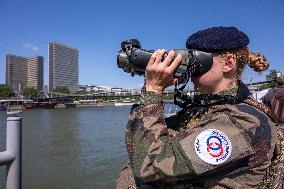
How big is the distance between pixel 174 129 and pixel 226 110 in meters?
0.39

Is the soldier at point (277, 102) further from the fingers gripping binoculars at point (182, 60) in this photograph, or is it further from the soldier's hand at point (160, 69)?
the soldier's hand at point (160, 69)

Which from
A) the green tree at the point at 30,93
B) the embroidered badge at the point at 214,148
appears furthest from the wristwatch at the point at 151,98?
the green tree at the point at 30,93

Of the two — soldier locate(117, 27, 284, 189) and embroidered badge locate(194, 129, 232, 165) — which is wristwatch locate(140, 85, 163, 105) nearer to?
soldier locate(117, 27, 284, 189)

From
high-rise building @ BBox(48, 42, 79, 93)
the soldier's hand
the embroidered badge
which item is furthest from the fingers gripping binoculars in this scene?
high-rise building @ BBox(48, 42, 79, 93)

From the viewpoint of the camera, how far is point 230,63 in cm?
183

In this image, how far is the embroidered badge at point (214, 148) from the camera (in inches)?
60.0

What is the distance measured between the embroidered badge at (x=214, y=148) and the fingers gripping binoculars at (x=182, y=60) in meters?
0.34

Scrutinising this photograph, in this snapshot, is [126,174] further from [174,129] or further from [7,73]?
[7,73]

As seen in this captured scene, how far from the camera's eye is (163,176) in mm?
1574

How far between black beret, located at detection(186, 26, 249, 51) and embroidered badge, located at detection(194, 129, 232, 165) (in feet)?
1.50

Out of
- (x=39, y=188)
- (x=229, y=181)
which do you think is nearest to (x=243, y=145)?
(x=229, y=181)

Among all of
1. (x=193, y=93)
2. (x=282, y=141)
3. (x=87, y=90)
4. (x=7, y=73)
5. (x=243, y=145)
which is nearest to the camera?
(x=243, y=145)

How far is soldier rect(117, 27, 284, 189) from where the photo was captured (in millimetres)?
1545

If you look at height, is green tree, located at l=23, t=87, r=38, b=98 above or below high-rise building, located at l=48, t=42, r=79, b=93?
below
